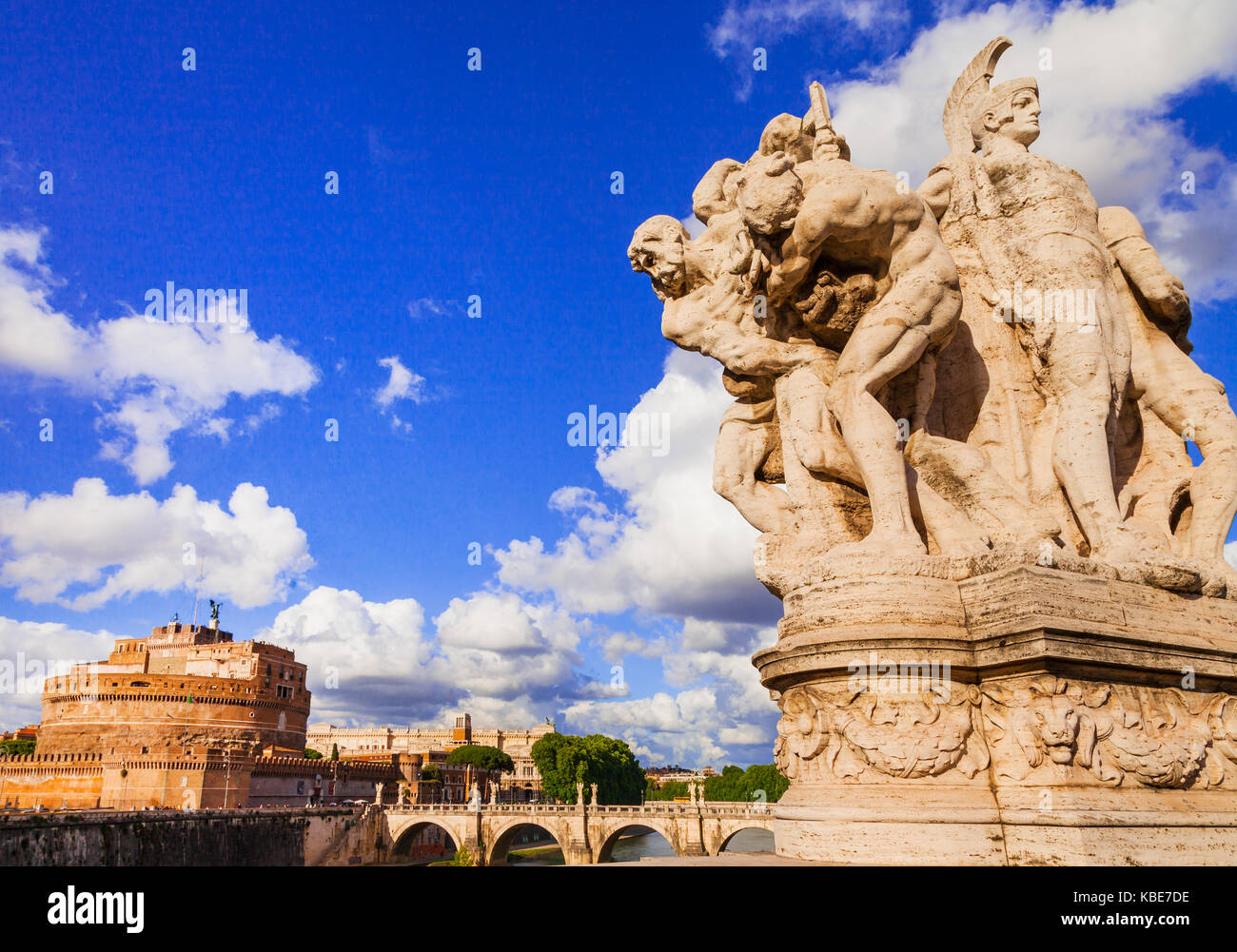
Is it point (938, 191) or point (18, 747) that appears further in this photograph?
point (18, 747)

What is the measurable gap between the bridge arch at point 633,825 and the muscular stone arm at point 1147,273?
5639 centimetres

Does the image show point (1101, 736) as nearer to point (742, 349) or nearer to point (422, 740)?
point (742, 349)

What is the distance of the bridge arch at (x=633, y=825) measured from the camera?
191ft

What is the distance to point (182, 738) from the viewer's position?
7056 centimetres

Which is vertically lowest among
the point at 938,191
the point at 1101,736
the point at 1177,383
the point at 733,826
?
the point at 733,826

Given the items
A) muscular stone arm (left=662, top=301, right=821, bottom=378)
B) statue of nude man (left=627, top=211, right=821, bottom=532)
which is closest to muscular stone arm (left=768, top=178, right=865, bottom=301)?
statue of nude man (left=627, top=211, right=821, bottom=532)

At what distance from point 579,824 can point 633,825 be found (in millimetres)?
3930

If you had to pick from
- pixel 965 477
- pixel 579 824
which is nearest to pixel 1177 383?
pixel 965 477

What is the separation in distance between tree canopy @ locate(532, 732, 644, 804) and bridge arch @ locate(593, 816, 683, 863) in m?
14.8

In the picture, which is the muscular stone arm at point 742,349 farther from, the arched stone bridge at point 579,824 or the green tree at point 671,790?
the green tree at point 671,790

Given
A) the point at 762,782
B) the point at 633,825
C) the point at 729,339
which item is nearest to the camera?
the point at 729,339

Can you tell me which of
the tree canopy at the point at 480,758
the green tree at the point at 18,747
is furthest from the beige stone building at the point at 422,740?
the green tree at the point at 18,747
